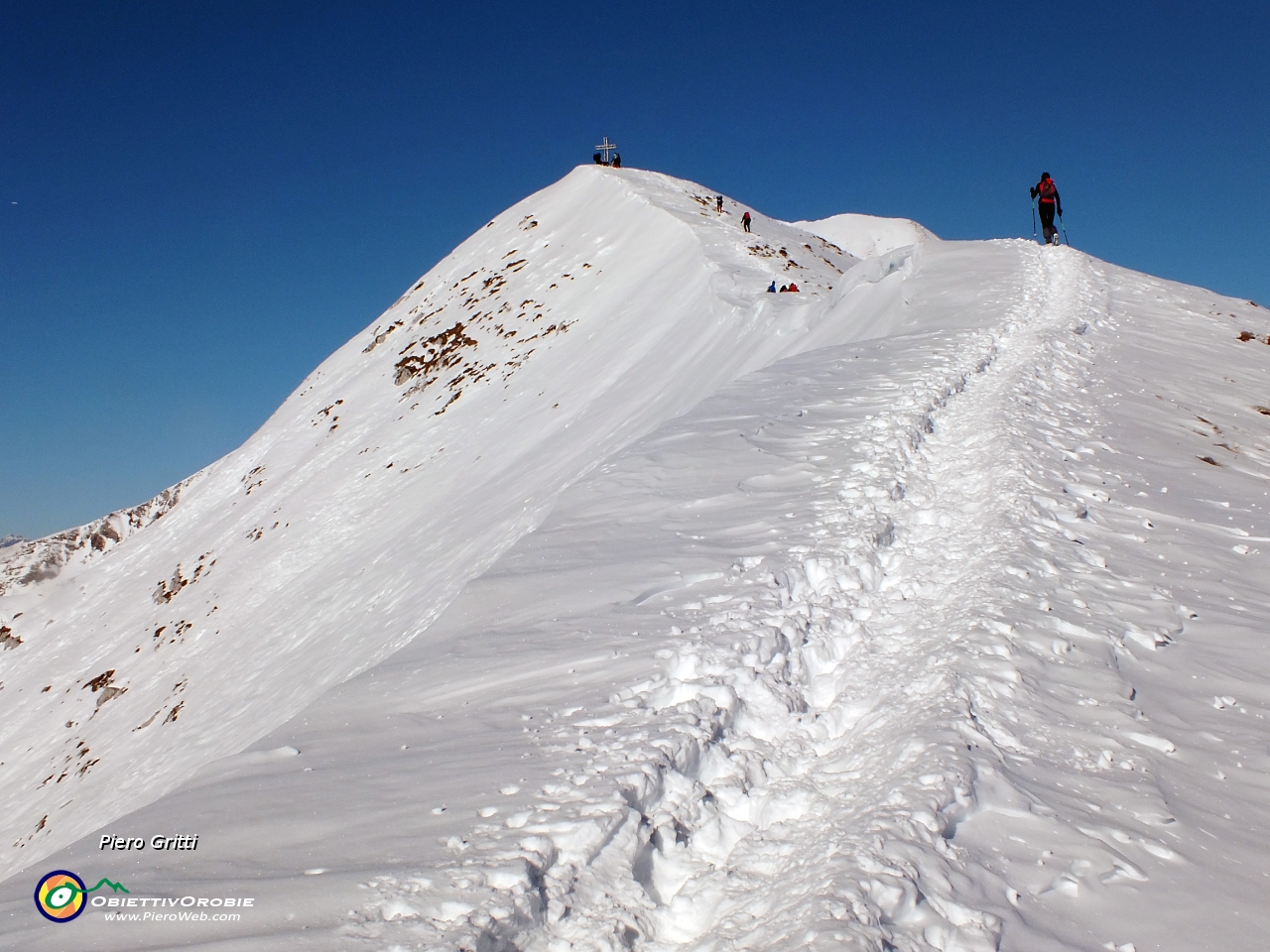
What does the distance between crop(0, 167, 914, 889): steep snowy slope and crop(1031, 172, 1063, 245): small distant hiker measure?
5.76m

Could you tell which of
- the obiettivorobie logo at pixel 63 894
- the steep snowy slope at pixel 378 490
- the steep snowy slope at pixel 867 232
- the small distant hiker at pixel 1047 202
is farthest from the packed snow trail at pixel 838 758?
the steep snowy slope at pixel 867 232

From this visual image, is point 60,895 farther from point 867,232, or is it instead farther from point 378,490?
point 867,232

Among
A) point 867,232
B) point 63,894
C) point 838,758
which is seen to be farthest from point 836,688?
point 867,232

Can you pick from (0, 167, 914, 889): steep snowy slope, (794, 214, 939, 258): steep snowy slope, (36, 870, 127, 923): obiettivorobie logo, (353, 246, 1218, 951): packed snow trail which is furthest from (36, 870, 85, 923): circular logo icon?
(794, 214, 939, 258): steep snowy slope

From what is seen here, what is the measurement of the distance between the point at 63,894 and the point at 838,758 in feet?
12.7

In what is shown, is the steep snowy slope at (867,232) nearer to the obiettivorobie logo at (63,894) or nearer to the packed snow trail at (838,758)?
the packed snow trail at (838,758)

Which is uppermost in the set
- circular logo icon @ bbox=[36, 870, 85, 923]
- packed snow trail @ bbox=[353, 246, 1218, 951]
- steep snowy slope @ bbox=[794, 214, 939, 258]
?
steep snowy slope @ bbox=[794, 214, 939, 258]

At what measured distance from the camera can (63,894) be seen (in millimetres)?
3713

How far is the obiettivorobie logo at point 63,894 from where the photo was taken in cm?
359

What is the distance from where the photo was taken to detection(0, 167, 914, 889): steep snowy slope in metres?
17.5

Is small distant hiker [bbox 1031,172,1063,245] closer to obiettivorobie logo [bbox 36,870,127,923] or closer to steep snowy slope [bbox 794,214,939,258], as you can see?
obiettivorobie logo [bbox 36,870,127,923]

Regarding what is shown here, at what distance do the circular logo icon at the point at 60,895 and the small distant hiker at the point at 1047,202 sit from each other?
24349mm

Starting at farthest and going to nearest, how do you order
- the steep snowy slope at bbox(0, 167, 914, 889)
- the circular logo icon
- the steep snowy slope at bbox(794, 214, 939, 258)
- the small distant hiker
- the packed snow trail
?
the steep snowy slope at bbox(794, 214, 939, 258) → the small distant hiker → the steep snowy slope at bbox(0, 167, 914, 889) → the circular logo icon → the packed snow trail

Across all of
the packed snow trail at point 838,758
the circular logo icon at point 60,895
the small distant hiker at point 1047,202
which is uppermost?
the small distant hiker at point 1047,202
